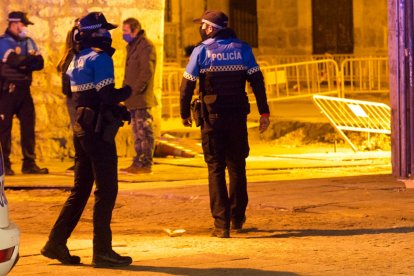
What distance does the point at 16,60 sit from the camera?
48.9 feet

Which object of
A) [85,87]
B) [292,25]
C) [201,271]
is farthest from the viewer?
[292,25]

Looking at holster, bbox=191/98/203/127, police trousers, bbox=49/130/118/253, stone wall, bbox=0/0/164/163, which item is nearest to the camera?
police trousers, bbox=49/130/118/253

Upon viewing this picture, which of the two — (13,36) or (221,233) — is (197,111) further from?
(13,36)

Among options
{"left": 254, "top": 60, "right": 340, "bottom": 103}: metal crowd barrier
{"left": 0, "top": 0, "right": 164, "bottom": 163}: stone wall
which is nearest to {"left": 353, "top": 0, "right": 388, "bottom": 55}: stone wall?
{"left": 254, "top": 60, "right": 340, "bottom": 103}: metal crowd barrier

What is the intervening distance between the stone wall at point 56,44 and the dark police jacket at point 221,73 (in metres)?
6.19

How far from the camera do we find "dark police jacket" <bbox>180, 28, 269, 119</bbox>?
10.2 m

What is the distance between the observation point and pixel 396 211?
11.1 metres

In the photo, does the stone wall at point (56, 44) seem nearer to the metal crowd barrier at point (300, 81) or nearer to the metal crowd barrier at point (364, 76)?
the metal crowd barrier at point (300, 81)

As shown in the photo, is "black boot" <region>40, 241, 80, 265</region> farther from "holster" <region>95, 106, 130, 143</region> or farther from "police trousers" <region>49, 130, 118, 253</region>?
"holster" <region>95, 106, 130, 143</region>

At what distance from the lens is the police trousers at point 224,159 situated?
10.2 m

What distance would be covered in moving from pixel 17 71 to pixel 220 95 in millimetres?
5280

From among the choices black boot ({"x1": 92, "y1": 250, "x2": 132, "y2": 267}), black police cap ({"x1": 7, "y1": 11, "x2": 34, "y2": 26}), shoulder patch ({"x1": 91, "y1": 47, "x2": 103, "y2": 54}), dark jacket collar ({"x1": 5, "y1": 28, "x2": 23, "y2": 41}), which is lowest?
black boot ({"x1": 92, "y1": 250, "x2": 132, "y2": 267})

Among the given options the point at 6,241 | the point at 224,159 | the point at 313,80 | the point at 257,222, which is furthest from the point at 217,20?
the point at 313,80

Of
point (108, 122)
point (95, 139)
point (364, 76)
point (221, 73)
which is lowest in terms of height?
point (364, 76)
